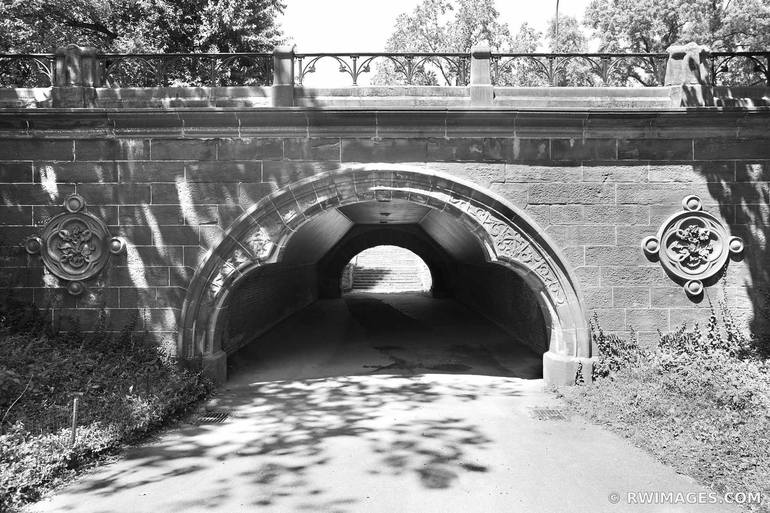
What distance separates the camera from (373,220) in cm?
1656

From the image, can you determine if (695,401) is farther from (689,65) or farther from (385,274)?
(385,274)

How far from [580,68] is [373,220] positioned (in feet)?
35.9

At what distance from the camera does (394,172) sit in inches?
285

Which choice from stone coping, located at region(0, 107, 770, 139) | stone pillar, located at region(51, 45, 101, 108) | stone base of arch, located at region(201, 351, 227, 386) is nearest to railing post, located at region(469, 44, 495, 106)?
stone coping, located at region(0, 107, 770, 139)

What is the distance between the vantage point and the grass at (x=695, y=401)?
4.46 metres

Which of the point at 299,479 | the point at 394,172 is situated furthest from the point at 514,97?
the point at 299,479

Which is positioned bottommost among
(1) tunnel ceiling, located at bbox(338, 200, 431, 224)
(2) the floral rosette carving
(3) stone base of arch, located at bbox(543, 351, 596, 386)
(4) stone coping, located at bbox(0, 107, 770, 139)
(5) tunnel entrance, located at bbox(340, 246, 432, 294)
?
(3) stone base of arch, located at bbox(543, 351, 596, 386)

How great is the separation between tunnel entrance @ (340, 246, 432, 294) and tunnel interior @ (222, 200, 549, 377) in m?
4.93

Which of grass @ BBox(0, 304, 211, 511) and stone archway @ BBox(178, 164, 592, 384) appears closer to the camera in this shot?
grass @ BBox(0, 304, 211, 511)

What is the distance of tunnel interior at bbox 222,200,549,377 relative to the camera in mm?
9805

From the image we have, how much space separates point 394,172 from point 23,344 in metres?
4.95

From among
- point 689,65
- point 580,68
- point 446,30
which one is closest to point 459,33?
point 446,30

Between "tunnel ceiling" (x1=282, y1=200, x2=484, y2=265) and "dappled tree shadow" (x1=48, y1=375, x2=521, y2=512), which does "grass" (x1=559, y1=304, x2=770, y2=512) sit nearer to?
"dappled tree shadow" (x1=48, y1=375, x2=521, y2=512)

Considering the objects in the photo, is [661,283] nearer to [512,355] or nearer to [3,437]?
[512,355]
